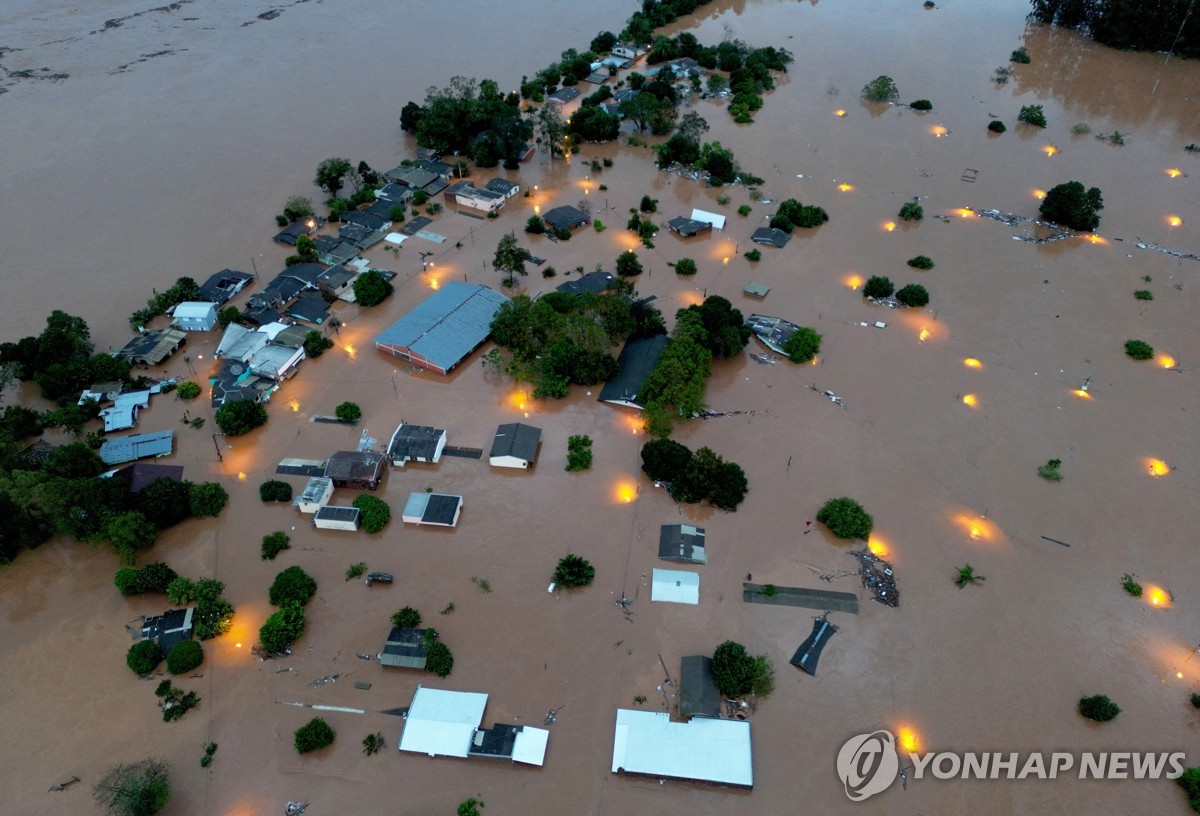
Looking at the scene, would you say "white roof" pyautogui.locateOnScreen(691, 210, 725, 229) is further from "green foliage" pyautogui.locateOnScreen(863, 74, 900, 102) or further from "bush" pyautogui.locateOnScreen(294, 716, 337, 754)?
"bush" pyautogui.locateOnScreen(294, 716, 337, 754)

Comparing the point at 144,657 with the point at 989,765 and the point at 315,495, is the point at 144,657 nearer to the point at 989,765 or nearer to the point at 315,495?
the point at 315,495

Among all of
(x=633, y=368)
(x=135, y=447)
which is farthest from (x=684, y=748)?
(x=135, y=447)

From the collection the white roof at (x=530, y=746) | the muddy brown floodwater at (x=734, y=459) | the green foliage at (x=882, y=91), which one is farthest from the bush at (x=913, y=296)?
the white roof at (x=530, y=746)

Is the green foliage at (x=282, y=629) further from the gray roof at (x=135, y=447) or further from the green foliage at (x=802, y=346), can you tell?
the green foliage at (x=802, y=346)

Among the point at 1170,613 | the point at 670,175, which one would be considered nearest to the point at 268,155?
the point at 670,175

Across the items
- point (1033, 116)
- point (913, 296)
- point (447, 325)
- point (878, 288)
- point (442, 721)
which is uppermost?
point (1033, 116)
